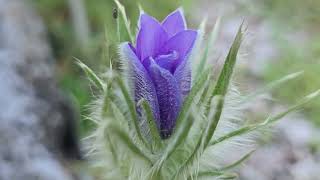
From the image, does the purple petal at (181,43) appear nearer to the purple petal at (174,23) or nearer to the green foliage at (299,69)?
the purple petal at (174,23)

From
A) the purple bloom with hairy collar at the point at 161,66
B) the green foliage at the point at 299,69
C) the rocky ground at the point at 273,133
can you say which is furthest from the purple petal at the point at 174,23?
the green foliage at the point at 299,69

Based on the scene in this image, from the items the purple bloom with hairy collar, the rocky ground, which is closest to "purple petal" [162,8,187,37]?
the purple bloom with hairy collar

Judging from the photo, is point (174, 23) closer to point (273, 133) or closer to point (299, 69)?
point (273, 133)

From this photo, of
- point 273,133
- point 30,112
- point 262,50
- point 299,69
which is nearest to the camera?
point 30,112

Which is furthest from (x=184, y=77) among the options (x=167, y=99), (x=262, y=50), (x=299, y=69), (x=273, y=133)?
(x=262, y=50)

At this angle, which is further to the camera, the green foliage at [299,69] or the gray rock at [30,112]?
the green foliage at [299,69]

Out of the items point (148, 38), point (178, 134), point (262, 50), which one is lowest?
point (262, 50)

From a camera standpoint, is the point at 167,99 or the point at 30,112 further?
the point at 30,112
